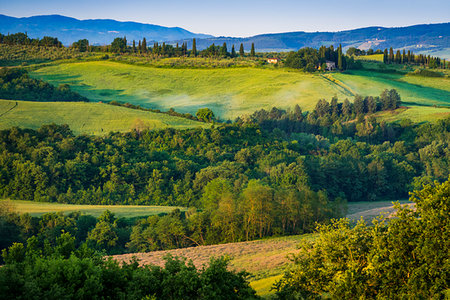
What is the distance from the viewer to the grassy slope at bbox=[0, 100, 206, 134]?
246 feet

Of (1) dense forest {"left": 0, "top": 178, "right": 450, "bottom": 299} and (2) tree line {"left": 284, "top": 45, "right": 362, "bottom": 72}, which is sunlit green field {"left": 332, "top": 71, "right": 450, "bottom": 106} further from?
(1) dense forest {"left": 0, "top": 178, "right": 450, "bottom": 299}

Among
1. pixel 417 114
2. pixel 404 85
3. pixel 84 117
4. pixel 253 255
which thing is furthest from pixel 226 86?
pixel 253 255

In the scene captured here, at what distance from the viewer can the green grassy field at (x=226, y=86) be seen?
116875mm

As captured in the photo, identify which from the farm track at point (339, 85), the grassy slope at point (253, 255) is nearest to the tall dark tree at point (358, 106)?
the farm track at point (339, 85)

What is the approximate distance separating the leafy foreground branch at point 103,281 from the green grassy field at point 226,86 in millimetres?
88879

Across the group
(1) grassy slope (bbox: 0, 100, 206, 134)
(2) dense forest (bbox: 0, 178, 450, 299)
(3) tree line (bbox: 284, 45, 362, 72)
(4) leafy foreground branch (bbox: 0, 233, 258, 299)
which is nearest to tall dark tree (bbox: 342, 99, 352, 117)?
(3) tree line (bbox: 284, 45, 362, 72)

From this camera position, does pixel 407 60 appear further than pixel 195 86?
Yes

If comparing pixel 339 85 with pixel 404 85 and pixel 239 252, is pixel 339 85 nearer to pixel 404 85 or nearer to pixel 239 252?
pixel 404 85

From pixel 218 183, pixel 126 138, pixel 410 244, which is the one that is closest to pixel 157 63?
pixel 126 138

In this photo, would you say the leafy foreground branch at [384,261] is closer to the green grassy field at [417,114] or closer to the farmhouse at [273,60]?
Result: the green grassy field at [417,114]

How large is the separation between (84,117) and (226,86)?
54431 mm

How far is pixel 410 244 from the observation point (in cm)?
2017

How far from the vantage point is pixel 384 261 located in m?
20.3

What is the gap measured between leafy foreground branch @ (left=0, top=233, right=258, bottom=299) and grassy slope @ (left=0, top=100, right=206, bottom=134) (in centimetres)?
5738
